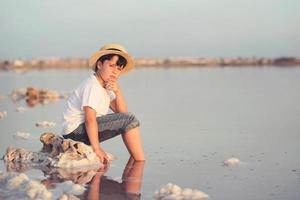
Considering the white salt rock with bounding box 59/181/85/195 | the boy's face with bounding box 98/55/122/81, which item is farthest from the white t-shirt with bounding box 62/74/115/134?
the white salt rock with bounding box 59/181/85/195

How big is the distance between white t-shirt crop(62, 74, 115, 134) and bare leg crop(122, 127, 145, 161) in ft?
1.09

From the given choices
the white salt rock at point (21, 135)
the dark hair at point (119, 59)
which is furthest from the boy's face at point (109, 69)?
the white salt rock at point (21, 135)

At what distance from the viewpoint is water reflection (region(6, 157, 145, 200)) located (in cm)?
464

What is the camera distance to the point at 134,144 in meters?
6.25

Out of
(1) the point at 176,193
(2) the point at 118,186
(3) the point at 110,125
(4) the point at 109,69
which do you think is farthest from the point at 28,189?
(4) the point at 109,69

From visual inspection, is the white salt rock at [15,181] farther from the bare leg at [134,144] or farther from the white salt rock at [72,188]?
the bare leg at [134,144]

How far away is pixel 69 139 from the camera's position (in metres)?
6.09

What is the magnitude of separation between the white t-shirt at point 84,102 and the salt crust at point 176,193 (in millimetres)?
1625

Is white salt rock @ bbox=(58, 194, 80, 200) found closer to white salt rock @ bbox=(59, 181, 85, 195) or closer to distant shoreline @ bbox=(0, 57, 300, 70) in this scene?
white salt rock @ bbox=(59, 181, 85, 195)

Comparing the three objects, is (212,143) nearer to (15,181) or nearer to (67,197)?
(15,181)

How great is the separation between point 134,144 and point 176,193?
169 cm

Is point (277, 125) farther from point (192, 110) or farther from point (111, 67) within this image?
point (111, 67)

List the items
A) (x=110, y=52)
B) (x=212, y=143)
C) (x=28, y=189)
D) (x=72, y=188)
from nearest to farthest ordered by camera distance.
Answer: (x=28, y=189) < (x=72, y=188) < (x=110, y=52) < (x=212, y=143)

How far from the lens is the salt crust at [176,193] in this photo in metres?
4.52
